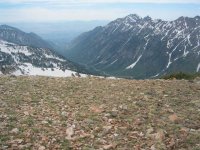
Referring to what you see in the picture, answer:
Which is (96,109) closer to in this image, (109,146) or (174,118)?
(174,118)

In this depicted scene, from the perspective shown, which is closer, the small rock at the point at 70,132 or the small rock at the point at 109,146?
the small rock at the point at 109,146

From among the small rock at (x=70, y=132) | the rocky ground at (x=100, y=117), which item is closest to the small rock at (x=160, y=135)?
the rocky ground at (x=100, y=117)

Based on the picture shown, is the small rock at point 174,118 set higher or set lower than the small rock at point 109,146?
higher

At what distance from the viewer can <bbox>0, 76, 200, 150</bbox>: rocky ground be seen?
504 inches

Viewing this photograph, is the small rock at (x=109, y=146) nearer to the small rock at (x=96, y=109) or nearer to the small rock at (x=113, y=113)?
the small rock at (x=113, y=113)

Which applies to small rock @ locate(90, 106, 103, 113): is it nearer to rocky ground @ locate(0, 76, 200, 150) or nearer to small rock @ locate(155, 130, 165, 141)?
rocky ground @ locate(0, 76, 200, 150)

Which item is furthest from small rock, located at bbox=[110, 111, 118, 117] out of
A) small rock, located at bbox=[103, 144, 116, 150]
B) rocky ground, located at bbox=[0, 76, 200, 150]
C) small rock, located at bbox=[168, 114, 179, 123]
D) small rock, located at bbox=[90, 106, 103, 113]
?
small rock, located at bbox=[103, 144, 116, 150]

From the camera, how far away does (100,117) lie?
15562 millimetres

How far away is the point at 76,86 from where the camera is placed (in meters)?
23.1

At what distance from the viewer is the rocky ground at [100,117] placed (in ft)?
42.0

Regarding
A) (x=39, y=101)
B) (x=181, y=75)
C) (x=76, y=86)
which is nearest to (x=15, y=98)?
(x=39, y=101)

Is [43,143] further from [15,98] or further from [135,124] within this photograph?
[15,98]

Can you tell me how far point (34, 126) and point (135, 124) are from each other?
4109 millimetres

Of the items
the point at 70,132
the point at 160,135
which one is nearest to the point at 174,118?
the point at 160,135
